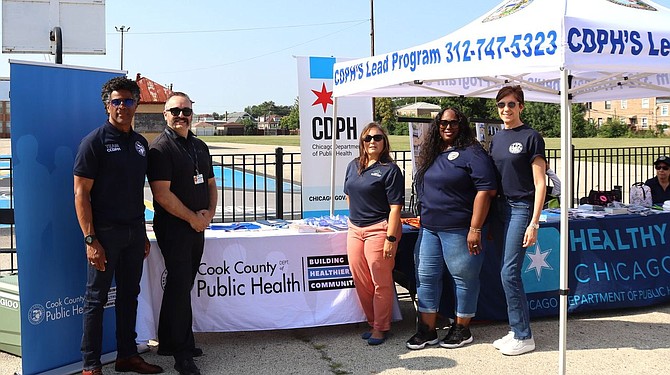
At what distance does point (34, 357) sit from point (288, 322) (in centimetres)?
173

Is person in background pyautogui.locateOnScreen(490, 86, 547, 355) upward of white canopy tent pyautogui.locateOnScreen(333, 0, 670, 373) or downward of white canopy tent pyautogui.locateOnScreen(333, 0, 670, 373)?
downward

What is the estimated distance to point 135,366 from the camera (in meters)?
4.10

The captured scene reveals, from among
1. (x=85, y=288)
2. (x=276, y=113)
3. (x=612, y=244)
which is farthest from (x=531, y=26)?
(x=276, y=113)

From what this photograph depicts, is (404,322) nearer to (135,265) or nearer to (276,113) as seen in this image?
(135,265)

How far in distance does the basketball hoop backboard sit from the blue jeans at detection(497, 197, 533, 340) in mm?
2946

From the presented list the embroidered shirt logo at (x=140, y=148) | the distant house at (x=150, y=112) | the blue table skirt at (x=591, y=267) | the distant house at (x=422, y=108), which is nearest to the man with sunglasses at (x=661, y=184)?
the blue table skirt at (x=591, y=267)

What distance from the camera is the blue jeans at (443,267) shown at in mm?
4387

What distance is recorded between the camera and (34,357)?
3.93 meters

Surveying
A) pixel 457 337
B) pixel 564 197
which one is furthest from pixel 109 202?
pixel 564 197

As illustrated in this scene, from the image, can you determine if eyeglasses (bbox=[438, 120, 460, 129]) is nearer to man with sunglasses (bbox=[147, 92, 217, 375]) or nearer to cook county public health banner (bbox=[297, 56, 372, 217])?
man with sunglasses (bbox=[147, 92, 217, 375])

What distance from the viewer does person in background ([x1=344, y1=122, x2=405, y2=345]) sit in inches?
175

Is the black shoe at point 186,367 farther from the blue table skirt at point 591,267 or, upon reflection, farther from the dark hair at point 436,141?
the dark hair at point 436,141

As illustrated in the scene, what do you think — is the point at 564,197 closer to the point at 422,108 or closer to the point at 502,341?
the point at 502,341

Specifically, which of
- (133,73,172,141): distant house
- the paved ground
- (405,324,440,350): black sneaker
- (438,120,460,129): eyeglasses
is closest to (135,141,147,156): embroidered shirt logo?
the paved ground
